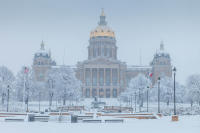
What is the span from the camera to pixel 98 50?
12625cm

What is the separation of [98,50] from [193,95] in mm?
68736

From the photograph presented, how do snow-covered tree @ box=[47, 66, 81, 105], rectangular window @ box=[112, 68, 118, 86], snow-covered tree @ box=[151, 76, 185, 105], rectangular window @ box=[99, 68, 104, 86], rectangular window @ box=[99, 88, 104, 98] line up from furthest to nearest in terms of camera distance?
rectangular window @ box=[112, 68, 118, 86]
rectangular window @ box=[99, 68, 104, 86]
rectangular window @ box=[99, 88, 104, 98]
snow-covered tree @ box=[151, 76, 185, 105]
snow-covered tree @ box=[47, 66, 81, 105]

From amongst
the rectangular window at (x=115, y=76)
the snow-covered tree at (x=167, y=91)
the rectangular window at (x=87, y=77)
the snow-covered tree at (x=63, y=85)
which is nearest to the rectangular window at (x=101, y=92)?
the rectangular window at (x=87, y=77)

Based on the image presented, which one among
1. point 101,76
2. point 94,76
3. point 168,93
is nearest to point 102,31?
point 101,76

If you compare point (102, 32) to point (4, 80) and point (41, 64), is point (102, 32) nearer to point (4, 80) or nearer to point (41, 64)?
point (41, 64)

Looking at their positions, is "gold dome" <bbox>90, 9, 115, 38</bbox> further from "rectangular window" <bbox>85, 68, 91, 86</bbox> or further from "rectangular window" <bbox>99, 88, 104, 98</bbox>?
"rectangular window" <bbox>99, 88, 104, 98</bbox>

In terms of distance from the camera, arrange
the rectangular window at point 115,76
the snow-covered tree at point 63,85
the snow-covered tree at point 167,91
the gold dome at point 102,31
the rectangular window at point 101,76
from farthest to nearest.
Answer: the gold dome at point 102,31, the rectangular window at point 115,76, the rectangular window at point 101,76, the snow-covered tree at point 167,91, the snow-covered tree at point 63,85

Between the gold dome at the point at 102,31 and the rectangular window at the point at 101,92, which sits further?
the gold dome at the point at 102,31

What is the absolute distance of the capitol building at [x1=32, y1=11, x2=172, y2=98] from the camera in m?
113

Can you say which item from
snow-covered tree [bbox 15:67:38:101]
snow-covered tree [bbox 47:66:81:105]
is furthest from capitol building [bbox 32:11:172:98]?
snow-covered tree [bbox 47:66:81:105]

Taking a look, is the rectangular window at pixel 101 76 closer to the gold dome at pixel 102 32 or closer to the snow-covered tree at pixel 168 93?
the gold dome at pixel 102 32

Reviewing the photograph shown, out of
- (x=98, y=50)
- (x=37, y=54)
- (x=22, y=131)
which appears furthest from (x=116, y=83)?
(x=22, y=131)

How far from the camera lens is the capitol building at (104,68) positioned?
11256 cm

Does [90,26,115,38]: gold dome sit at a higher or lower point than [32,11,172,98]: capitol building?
higher
